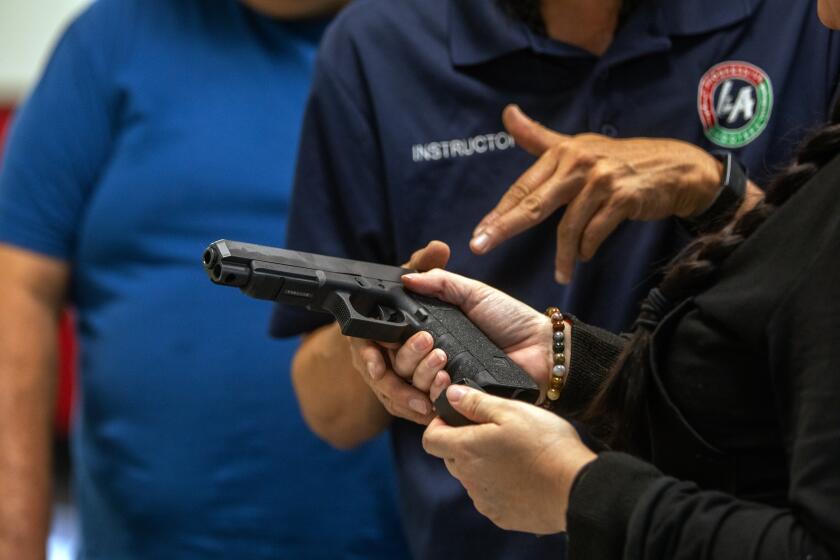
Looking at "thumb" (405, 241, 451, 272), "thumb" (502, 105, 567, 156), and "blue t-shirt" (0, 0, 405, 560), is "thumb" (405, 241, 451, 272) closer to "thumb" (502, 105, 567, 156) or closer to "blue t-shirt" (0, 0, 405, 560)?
"thumb" (502, 105, 567, 156)

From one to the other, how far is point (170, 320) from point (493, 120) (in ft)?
1.83

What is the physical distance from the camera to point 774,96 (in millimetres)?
1034

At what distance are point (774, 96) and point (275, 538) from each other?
32.1 inches

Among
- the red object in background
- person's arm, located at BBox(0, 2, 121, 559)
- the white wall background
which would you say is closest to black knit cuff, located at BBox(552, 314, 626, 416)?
person's arm, located at BBox(0, 2, 121, 559)

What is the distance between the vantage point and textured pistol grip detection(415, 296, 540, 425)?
84 cm

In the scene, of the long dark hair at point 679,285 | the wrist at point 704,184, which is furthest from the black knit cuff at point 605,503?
the wrist at point 704,184

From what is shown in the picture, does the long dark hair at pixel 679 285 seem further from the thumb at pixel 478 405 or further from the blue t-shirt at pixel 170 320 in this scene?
the blue t-shirt at pixel 170 320

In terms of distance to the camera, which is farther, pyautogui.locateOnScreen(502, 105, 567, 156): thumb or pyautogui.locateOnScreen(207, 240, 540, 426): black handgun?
pyautogui.locateOnScreen(502, 105, 567, 156): thumb

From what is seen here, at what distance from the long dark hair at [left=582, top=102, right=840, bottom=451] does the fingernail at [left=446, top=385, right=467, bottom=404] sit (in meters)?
0.13

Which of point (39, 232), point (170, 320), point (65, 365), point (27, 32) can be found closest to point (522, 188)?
point (170, 320)

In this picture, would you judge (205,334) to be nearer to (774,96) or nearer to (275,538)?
(275,538)

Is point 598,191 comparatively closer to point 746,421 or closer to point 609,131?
point 609,131

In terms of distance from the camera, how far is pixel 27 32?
2924 mm

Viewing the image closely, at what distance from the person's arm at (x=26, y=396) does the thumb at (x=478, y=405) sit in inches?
32.5
